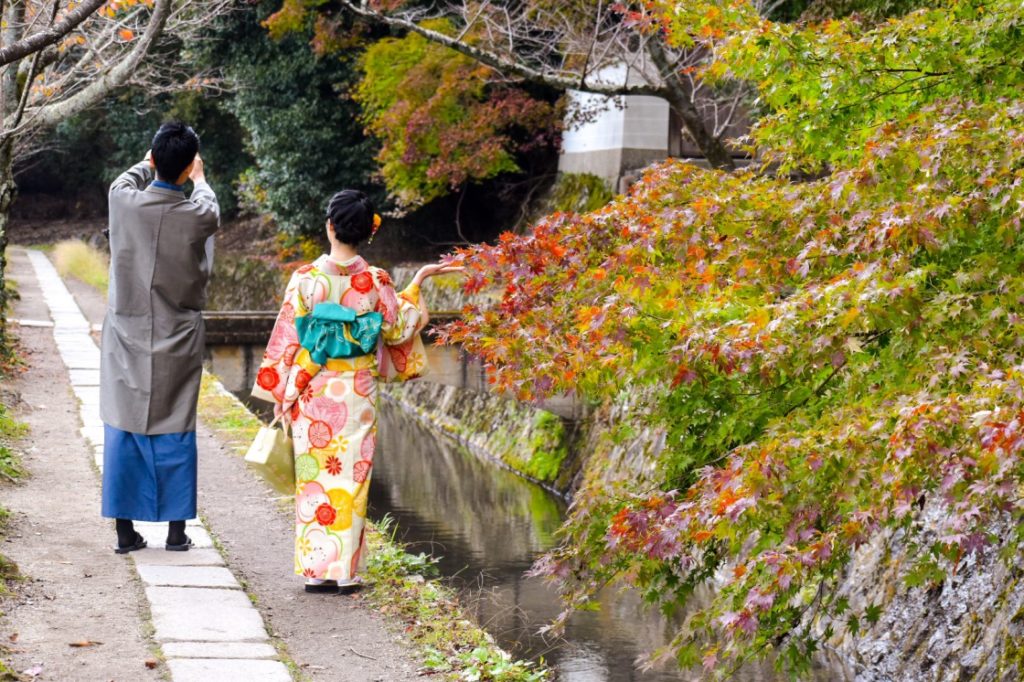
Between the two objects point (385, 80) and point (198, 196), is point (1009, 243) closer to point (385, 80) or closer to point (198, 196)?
point (198, 196)

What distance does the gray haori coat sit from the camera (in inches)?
226

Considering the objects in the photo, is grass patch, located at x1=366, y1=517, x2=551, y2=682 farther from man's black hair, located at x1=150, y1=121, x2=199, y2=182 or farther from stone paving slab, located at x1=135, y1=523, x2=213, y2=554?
man's black hair, located at x1=150, y1=121, x2=199, y2=182

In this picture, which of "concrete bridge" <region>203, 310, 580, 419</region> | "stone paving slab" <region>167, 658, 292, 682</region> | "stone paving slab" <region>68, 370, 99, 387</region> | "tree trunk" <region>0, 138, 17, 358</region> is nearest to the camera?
"stone paving slab" <region>167, 658, 292, 682</region>

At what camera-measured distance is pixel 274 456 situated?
5738 millimetres

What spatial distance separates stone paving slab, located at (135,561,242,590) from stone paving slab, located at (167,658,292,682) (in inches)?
39.2

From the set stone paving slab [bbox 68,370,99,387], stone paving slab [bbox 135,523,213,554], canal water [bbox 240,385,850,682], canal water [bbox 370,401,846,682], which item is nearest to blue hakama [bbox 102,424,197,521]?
stone paving slab [bbox 135,523,213,554]

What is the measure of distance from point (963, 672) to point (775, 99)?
308cm

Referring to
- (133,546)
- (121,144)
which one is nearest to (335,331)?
(133,546)

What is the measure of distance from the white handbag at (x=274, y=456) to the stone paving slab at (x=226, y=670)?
51.2 inches

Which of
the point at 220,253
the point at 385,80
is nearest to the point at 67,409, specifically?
the point at 385,80

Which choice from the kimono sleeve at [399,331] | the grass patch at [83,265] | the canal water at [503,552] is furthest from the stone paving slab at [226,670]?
the grass patch at [83,265]

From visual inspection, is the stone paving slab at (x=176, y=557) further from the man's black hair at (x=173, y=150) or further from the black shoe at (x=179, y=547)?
the man's black hair at (x=173, y=150)

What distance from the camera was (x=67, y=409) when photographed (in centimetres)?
1035

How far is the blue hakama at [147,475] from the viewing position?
577 cm
